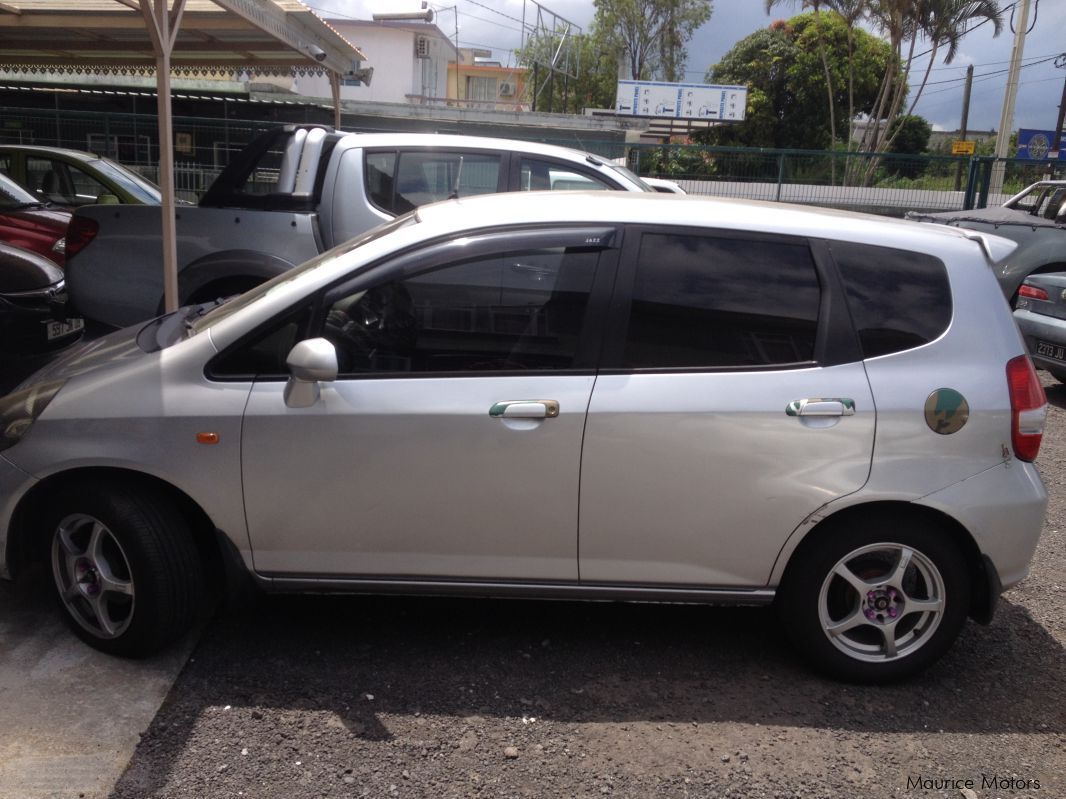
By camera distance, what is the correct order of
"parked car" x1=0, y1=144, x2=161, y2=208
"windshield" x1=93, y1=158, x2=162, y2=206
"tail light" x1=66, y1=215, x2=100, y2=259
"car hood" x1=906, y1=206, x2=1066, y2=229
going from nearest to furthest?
"tail light" x1=66, y1=215, x2=100, y2=259
"car hood" x1=906, y1=206, x2=1066, y2=229
"windshield" x1=93, y1=158, x2=162, y2=206
"parked car" x1=0, y1=144, x2=161, y2=208

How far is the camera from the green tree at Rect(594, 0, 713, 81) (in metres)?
60.7

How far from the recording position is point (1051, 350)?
8.41 metres

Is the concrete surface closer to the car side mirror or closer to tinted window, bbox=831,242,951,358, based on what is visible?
the car side mirror

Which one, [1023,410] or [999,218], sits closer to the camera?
[1023,410]

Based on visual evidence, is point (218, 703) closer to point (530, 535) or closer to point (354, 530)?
point (354, 530)

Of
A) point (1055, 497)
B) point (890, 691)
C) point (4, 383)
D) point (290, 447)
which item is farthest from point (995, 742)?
point (4, 383)

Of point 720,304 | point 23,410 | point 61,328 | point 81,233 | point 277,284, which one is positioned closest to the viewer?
point 720,304

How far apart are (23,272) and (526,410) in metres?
4.57

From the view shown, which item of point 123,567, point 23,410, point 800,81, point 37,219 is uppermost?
point 800,81

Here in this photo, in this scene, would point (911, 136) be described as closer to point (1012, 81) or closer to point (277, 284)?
point (1012, 81)

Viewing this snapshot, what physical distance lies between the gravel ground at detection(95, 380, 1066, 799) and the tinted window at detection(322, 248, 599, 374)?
3.74 ft

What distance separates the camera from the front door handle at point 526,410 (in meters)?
3.46

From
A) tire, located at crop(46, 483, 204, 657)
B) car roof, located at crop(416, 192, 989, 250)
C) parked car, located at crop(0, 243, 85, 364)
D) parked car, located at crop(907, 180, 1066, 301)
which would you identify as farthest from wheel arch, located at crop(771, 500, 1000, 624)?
parked car, located at crop(907, 180, 1066, 301)

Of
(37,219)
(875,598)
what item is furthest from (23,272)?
(875,598)
